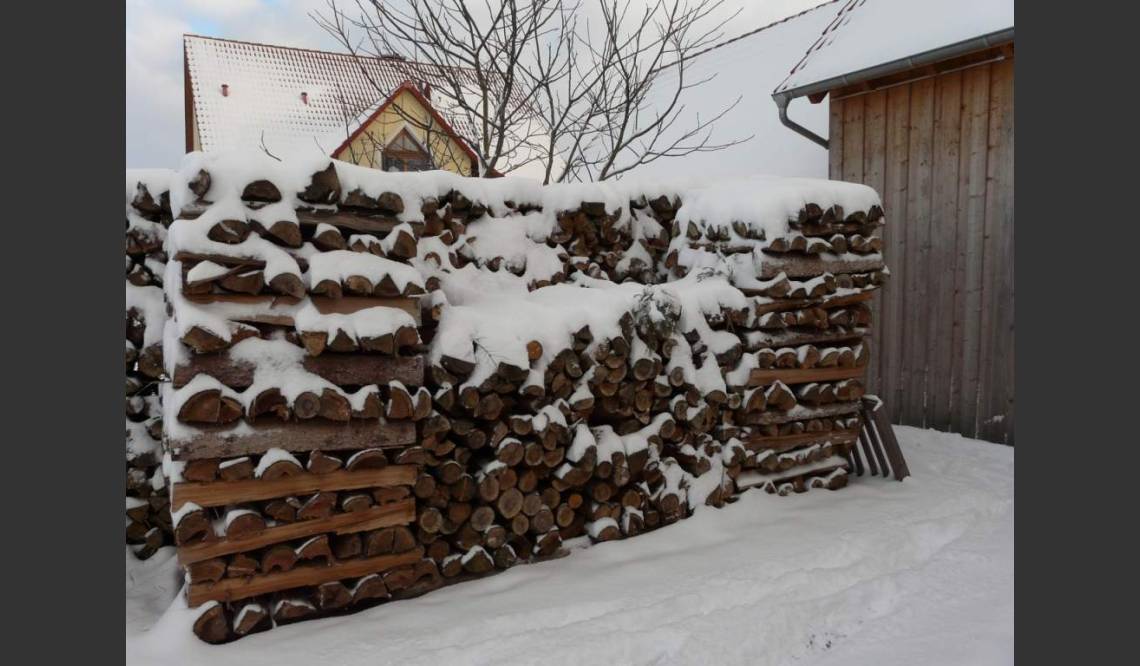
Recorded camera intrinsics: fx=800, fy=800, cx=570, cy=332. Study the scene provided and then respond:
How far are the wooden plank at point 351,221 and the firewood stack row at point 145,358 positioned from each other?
1.21 meters

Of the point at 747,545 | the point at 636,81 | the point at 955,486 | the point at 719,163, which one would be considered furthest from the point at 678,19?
the point at 747,545

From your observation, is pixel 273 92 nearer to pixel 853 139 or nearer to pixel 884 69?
pixel 853 139

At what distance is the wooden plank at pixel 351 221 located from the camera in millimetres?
3506

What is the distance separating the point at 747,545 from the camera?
4.23m

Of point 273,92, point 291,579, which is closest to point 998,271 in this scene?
point 291,579

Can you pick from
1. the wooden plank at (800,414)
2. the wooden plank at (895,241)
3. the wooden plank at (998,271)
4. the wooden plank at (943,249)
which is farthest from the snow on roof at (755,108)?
the wooden plank at (800,414)

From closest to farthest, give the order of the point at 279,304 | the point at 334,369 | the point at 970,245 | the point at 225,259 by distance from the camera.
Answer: the point at 225,259 < the point at 279,304 < the point at 334,369 < the point at 970,245

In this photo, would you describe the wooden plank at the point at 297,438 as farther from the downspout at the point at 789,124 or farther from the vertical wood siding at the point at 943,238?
the downspout at the point at 789,124

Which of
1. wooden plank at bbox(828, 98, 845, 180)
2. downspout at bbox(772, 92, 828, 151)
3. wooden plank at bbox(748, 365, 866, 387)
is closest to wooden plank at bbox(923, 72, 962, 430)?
wooden plank at bbox(828, 98, 845, 180)

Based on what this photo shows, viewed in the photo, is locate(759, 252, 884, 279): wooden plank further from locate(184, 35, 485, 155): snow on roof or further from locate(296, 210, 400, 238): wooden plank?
locate(184, 35, 485, 155): snow on roof

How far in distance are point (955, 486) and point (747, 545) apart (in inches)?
75.0

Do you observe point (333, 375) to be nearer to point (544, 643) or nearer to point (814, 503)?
point (544, 643)

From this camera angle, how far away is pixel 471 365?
12.4 feet

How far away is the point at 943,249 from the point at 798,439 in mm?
2738
